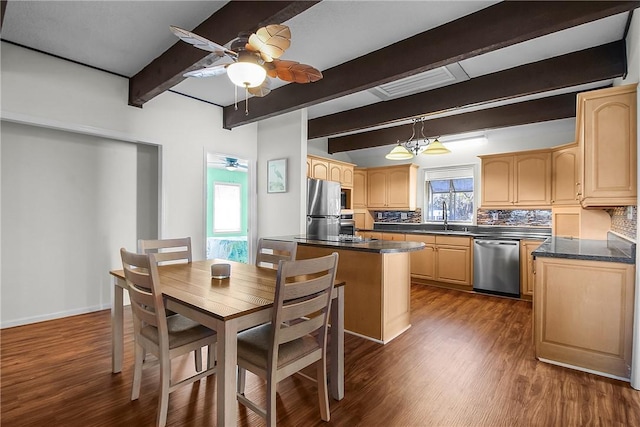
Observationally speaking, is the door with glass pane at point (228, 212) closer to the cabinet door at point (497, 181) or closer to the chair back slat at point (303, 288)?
the cabinet door at point (497, 181)

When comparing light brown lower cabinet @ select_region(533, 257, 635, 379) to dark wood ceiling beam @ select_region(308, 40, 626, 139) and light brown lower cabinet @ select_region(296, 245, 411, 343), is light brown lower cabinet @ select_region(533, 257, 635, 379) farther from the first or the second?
dark wood ceiling beam @ select_region(308, 40, 626, 139)

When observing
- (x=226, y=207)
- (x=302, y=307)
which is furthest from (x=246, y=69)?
(x=226, y=207)

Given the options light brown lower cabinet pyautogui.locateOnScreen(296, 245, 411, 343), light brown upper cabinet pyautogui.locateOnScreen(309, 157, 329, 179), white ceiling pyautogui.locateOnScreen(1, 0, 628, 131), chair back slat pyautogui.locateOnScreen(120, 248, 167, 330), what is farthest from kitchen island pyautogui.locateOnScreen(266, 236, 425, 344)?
light brown upper cabinet pyautogui.locateOnScreen(309, 157, 329, 179)

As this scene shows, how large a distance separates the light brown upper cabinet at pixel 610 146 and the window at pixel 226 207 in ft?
17.0

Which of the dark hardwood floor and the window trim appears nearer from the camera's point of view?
the dark hardwood floor

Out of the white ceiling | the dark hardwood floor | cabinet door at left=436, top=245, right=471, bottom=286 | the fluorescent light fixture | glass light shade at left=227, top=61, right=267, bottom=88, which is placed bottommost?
the dark hardwood floor

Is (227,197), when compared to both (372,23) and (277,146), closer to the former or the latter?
(277,146)

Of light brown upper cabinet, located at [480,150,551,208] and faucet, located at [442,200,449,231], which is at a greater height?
light brown upper cabinet, located at [480,150,551,208]

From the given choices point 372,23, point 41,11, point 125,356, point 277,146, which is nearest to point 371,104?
point 277,146

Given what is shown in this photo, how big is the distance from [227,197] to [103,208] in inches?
104

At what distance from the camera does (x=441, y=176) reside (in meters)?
5.99

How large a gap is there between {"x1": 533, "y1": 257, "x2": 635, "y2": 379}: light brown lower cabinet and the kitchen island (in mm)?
1061

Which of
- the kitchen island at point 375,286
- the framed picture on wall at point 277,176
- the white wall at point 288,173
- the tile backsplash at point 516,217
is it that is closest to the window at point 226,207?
the white wall at point 288,173

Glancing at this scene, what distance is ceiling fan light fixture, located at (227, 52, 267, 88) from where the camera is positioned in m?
1.94
